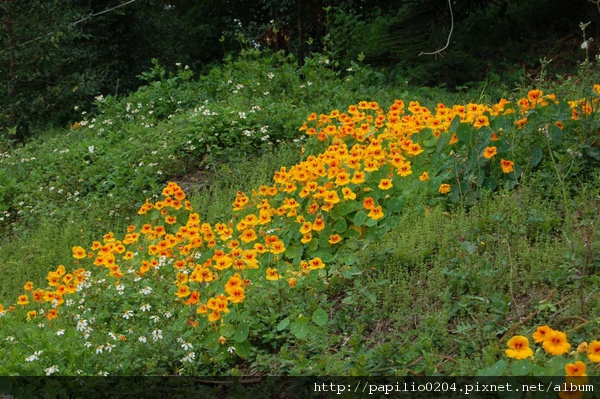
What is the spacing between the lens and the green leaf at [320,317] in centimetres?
336

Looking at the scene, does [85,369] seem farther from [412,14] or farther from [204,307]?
[412,14]

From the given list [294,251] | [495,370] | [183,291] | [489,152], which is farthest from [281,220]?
[495,370]

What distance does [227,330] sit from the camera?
3426 mm

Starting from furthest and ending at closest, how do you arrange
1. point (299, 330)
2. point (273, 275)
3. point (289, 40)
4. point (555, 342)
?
point (289, 40) → point (273, 275) → point (299, 330) → point (555, 342)

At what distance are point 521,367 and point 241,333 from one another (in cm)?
126

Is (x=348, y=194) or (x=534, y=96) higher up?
(x=534, y=96)

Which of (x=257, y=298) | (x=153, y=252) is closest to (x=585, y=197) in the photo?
(x=257, y=298)

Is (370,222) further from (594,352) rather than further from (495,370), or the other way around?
(594,352)

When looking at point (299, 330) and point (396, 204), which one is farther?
point (396, 204)

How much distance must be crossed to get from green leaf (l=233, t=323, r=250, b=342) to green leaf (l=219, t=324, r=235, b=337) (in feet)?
0.08

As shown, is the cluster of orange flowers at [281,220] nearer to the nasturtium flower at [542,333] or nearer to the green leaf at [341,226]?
the green leaf at [341,226]

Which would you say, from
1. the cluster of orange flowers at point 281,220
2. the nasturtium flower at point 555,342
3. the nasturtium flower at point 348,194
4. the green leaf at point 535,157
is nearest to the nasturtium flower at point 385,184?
the cluster of orange flowers at point 281,220

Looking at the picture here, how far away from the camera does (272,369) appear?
10.9 feet

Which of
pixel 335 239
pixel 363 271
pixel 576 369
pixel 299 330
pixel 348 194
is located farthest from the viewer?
pixel 348 194
